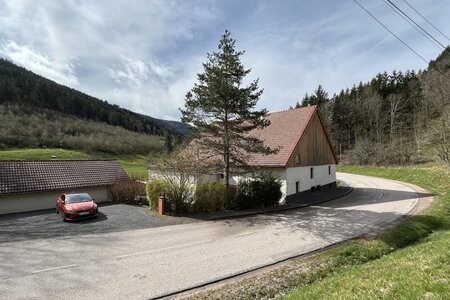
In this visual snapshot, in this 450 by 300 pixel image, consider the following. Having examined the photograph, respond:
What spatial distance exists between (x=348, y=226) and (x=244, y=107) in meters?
9.76

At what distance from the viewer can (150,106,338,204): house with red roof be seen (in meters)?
23.2

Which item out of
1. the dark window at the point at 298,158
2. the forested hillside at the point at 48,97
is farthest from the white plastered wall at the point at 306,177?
the forested hillside at the point at 48,97

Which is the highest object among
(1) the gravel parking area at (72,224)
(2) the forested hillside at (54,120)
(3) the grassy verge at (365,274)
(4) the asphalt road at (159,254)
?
(2) the forested hillside at (54,120)

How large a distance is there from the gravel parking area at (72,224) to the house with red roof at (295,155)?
3534 mm

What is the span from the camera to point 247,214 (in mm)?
18375

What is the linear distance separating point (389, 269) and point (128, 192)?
21.8 metres

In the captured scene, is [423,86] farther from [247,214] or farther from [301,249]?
[301,249]

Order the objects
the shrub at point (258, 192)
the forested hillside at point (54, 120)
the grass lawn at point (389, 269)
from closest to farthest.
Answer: the grass lawn at point (389, 269) < the shrub at point (258, 192) < the forested hillside at point (54, 120)

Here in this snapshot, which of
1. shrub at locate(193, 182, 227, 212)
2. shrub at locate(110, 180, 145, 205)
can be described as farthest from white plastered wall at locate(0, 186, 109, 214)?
shrub at locate(193, 182, 227, 212)

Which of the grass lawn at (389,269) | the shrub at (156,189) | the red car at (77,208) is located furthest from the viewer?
the shrub at (156,189)

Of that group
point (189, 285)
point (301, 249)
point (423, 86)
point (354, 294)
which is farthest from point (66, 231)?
point (423, 86)

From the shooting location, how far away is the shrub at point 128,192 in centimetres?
Answer: 2478

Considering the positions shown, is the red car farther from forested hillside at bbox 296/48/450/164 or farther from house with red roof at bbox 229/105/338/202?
forested hillside at bbox 296/48/450/164

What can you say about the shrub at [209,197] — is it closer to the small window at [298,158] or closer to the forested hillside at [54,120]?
the small window at [298,158]
